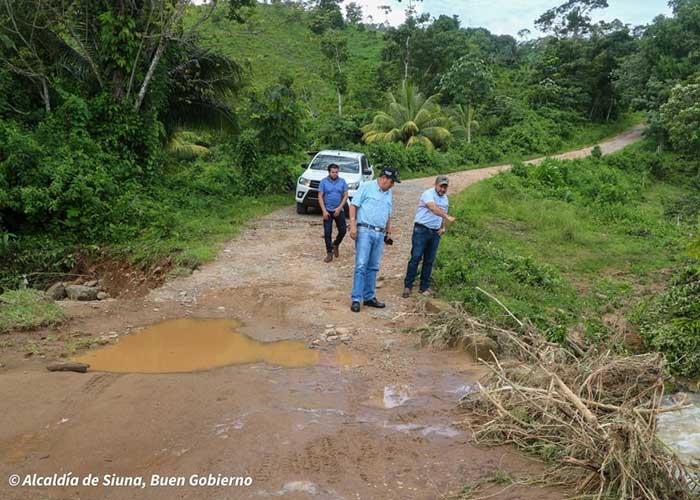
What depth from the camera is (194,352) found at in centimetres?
638

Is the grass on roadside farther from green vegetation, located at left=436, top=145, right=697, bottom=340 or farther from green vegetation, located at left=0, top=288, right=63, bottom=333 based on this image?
green vegetation, located at left=436, top=145, right=697, bottom=340

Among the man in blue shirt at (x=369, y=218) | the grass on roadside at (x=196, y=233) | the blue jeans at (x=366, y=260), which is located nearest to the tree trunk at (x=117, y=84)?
the grass on roadside at (x=196, y=233)

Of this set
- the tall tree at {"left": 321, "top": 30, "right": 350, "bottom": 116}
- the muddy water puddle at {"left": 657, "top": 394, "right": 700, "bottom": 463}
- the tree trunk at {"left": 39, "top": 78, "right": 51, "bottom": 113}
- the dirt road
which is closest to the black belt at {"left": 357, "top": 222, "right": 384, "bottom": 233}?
the dirt road

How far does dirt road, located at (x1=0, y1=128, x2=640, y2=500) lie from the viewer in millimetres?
3730

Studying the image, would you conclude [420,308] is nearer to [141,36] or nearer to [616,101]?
[141,36]

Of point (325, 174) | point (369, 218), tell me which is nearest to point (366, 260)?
point (369, 218)

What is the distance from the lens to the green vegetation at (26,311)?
664cm

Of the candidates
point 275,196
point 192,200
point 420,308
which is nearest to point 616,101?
point 275,196

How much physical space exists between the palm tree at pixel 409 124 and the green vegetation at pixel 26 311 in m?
22.9

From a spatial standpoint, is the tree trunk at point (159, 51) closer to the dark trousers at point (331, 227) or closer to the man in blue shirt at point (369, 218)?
the dark trousers at point (331, 227)

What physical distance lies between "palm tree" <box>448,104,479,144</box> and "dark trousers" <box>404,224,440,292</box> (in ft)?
80.9

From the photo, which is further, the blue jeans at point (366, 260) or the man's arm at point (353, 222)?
the blue jeans at point (366, 260)

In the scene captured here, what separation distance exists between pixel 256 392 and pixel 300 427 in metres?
0.78

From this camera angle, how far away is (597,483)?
3.51 m
